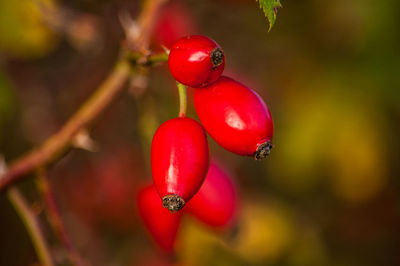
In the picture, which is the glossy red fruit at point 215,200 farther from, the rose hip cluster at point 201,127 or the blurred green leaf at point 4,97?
the blurred green leaf at point 4,97

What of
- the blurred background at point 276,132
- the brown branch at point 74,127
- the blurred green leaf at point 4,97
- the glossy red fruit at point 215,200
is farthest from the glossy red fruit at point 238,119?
the blurred green leaf at point 4,97

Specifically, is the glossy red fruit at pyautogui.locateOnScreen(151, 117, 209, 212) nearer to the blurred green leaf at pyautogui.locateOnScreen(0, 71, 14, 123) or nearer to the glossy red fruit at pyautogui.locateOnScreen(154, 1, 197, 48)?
the glossy red fruit at pyautogui.locateOnScreen(154, 1, 197, 48)

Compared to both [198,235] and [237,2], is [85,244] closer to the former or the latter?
[198,235]

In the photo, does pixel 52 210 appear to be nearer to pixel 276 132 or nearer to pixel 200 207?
pixel 200 207

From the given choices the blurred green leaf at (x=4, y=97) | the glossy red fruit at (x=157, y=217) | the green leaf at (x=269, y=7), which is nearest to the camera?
the green leaf at (x=269, y=7)

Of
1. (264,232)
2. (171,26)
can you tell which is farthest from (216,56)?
(264,232)

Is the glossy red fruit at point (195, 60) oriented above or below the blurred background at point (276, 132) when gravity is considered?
below
